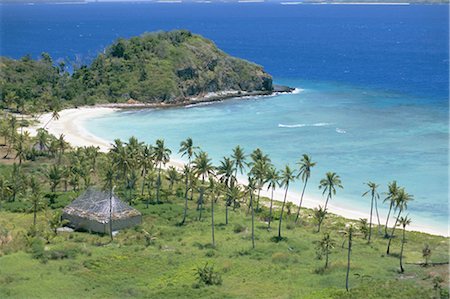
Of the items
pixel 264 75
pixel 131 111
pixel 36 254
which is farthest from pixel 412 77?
pixel 36 254

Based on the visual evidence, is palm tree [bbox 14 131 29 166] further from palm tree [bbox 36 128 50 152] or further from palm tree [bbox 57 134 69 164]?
palm tree [bbox 57 134 69 164]

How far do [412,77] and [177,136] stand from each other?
289 ft

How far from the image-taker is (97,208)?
6856cm

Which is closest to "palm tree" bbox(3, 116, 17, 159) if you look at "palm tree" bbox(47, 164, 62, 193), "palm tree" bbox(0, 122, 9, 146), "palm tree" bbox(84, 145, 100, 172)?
"palm tree" bbox(0, 122, 9, 146)

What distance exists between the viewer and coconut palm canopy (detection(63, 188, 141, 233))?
67.6 metres

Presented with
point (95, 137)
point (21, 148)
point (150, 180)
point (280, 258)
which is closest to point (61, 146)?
point (21, 148)

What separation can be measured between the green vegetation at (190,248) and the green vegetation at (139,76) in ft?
188

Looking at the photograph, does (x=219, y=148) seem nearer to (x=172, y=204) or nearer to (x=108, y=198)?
(x=172, y=204)

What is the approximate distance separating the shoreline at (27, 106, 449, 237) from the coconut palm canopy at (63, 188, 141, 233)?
891 inches

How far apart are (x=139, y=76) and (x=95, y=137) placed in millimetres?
40909

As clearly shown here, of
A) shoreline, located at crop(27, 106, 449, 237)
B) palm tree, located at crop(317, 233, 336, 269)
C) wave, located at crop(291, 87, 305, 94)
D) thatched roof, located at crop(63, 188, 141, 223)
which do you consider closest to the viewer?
palm tree, located at crop(317, 233, 336, 269)

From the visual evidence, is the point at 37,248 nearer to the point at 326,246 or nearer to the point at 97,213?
the point at 97,213

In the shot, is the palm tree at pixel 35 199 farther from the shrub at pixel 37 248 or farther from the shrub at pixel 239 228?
the shrub at pixel 239 228

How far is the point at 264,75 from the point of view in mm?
161125
